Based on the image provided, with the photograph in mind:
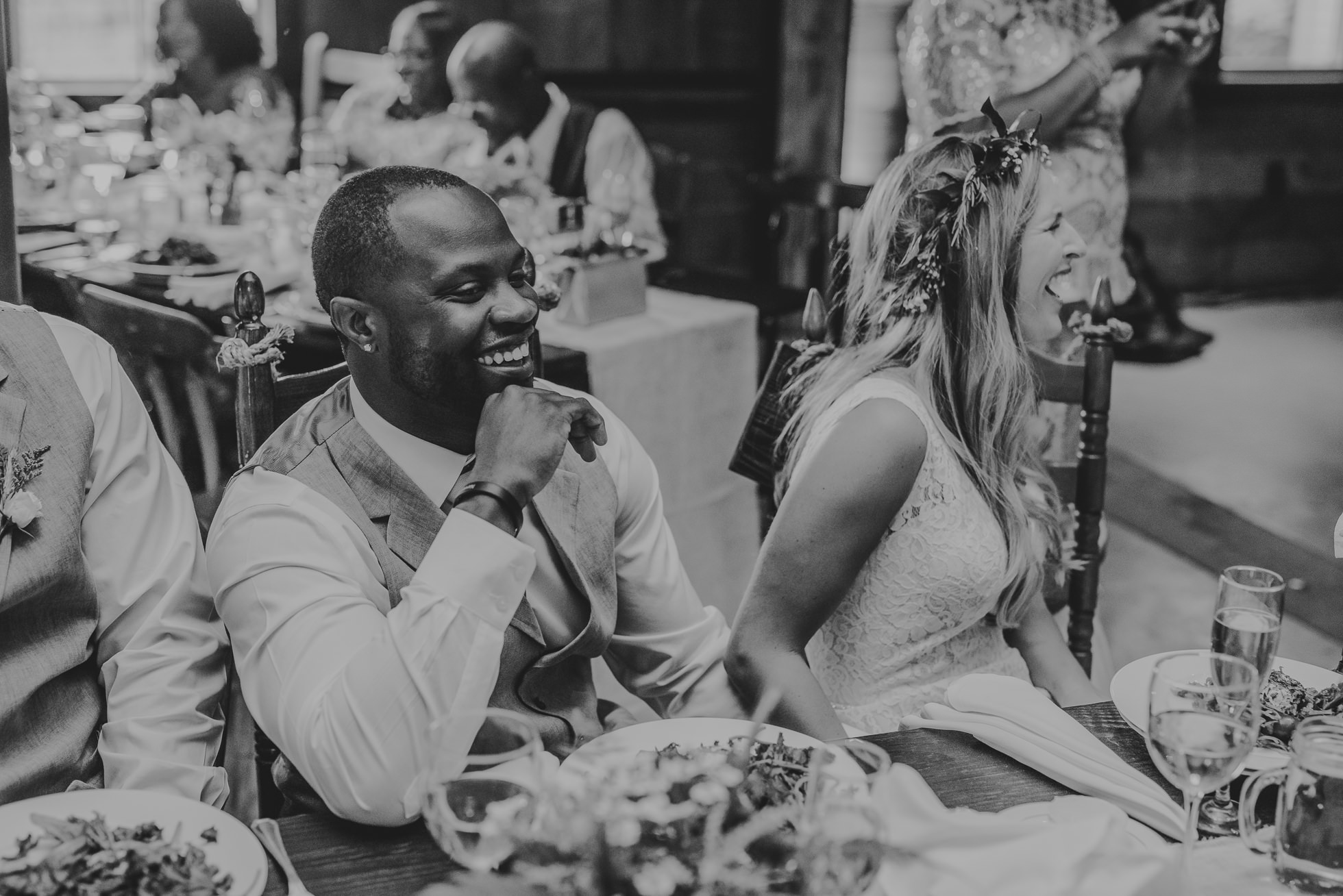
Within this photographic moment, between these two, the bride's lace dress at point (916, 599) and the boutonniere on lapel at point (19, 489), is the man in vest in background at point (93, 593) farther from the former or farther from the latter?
the bride's lace dress at point (916, 599)

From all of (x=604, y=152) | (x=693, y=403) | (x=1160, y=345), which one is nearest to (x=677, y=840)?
(x=693, y=403)

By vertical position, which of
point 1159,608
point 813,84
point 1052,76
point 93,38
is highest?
point 93,38

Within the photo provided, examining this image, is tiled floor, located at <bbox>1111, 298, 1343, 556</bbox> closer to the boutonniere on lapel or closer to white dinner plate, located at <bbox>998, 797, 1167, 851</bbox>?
white dinner plate, located at <bbox>998, 797, 1167, 851</bbox>

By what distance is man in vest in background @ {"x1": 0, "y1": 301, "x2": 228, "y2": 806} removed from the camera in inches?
55.7

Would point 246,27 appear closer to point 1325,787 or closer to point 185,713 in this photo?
point 185,713

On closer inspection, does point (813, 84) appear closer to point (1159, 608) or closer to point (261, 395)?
point (1159, 608)

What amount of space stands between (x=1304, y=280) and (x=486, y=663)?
9278 mm

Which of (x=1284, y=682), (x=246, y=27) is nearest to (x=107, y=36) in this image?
(x=246, y=27)

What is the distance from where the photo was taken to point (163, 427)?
2.33 m

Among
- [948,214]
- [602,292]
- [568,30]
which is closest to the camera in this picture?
[948,214]

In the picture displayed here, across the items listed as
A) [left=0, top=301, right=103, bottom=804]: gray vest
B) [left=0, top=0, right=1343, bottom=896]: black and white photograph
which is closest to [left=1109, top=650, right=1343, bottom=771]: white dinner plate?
[left=0, top=0, right=1343, bottom=896]: black and white photograph

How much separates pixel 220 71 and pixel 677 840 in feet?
16.0

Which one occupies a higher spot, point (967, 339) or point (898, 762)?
point (967, 339)

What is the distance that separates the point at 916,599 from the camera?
5.88 ft
